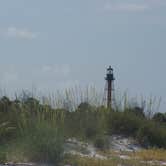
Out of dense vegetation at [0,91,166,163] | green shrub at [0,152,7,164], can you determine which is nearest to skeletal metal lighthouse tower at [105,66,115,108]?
dense vegetation at [0,91,166,163]

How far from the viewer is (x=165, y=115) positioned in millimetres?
26281

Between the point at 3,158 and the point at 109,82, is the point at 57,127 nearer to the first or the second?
the point at 3,158

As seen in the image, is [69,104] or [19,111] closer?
[19,111]

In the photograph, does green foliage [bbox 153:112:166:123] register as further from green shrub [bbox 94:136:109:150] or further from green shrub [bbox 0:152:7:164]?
green shrub [bbox 0:152:7:164]

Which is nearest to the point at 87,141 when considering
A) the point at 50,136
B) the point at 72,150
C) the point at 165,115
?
the point at 72,150

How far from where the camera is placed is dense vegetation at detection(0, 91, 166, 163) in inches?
605

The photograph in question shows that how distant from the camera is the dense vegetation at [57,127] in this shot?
15.4 meters

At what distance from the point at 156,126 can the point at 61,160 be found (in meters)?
7.16

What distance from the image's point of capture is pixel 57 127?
16406 millimetres

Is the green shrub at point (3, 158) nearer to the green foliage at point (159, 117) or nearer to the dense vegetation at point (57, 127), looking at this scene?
the dense vegetation at point (57, 127)

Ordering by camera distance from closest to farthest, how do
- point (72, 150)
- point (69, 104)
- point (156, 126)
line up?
1. point (72, 150)
2. point (69, 104)
3. point (156, 126)

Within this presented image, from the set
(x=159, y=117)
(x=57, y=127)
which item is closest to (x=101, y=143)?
(x=57, y=127)

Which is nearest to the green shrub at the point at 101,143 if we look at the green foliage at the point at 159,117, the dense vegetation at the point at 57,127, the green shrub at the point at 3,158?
the dense vegetation at the point at 57,127

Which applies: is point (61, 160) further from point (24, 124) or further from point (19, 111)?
point (19, 111)
